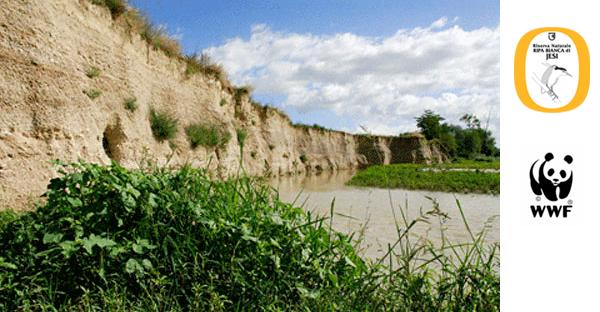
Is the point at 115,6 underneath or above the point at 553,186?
above

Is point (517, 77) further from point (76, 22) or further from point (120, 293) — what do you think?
point (76, 22)

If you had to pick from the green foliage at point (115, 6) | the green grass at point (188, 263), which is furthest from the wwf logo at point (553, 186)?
the green foliage at point (115, 6)

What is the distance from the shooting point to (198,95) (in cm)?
1421

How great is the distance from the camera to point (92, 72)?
27.6 feet

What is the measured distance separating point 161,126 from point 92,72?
254 cm

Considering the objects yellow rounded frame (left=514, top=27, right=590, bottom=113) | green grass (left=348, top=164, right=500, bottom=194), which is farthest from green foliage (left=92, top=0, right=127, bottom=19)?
yellow rounded frame (left=514, top=27, right=590, bottom=113)

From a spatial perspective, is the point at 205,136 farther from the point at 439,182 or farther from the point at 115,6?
the point at 439,182

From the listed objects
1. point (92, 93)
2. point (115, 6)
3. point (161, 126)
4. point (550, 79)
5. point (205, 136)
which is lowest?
point (550, 79)

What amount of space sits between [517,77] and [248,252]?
66.0 inches

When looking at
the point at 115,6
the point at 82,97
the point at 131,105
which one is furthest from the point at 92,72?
the point at 115,6

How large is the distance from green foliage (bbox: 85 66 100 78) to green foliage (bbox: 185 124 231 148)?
4.06 m

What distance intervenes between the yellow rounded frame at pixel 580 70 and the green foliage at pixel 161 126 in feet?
33.7

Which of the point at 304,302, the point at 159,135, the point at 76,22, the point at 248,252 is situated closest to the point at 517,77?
the point at 304,302

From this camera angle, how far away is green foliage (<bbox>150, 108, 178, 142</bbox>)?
35.0 ft
